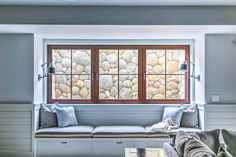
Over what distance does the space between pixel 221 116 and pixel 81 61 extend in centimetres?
260

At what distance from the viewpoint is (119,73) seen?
6098 millimetres

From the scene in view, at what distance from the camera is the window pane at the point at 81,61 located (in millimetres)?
6070

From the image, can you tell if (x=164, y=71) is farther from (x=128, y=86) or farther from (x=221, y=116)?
(x=221, y=116)

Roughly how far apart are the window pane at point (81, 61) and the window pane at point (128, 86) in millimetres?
645

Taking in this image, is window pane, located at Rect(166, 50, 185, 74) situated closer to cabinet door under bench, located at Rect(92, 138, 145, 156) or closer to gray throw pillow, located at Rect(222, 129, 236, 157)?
cabinet door under bench, located at Rect(92, 138, 145, 156)

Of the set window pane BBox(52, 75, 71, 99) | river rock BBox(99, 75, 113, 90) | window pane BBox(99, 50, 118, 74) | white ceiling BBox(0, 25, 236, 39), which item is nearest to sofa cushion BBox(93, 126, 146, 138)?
river rock BBox(99, 75, 113, 90)

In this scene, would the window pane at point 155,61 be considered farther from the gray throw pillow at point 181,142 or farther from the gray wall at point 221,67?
the gray throw pillow at point 181,142

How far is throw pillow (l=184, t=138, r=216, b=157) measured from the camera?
2.36 m

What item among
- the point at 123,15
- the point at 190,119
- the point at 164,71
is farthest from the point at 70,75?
the point at 190,119

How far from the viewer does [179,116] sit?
561 centimetres

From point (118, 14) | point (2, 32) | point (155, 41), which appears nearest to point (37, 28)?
point (2, 32)

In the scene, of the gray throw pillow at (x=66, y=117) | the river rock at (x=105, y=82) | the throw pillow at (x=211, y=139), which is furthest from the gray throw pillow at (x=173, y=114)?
the throw pillow at (x=211, y=139)

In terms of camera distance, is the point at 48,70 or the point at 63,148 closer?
the point at 63,148

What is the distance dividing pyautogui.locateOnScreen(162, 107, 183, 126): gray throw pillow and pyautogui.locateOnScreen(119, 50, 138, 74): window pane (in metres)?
0.93
